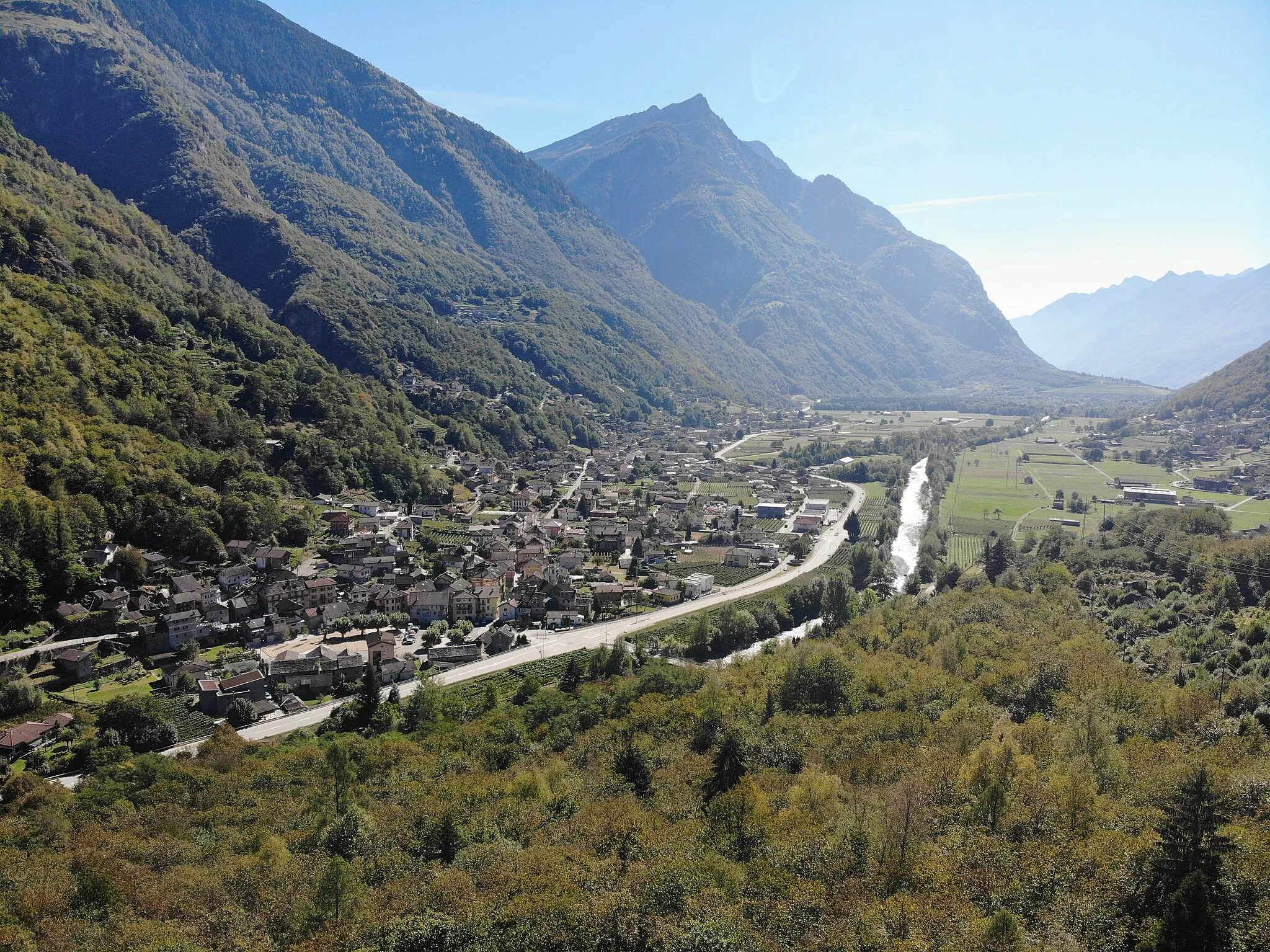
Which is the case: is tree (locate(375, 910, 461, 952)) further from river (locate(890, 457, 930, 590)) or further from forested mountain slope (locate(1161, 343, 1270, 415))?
forested mountain slope (locate(1161, 343, 1270, 415))

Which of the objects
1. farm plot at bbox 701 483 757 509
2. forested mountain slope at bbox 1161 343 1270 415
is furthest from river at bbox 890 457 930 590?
forested mountain slope at bbox 1161 343 1270 415

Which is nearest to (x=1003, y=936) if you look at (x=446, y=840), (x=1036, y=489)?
(x=446, y=840)

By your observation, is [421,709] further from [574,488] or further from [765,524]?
[574,488]

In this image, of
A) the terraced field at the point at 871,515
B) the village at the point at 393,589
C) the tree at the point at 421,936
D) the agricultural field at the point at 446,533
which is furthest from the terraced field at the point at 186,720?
the terraced field at the point at 871,515

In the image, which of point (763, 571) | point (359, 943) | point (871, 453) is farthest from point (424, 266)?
point (359, 943)

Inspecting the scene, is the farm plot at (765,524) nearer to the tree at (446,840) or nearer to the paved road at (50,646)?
the paved road at (50,646)

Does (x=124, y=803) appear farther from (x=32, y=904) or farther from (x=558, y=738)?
(x=558, y=738)
